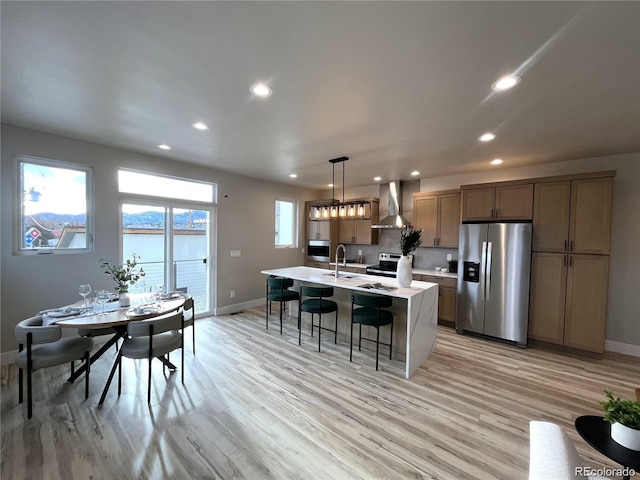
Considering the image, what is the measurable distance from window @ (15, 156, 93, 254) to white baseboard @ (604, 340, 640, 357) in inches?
301

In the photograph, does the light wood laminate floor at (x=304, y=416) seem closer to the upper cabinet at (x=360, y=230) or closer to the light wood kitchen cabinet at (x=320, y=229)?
the upper cabinet at (x=360, y=230)

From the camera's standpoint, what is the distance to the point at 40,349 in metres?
2.45

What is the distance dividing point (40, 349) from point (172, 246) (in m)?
2.28

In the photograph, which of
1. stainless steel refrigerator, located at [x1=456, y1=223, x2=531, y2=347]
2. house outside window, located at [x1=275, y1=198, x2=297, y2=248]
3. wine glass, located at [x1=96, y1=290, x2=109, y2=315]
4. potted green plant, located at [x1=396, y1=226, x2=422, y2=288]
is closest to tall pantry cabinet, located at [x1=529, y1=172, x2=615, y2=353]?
stainless steel refrigerator, located at [x1=456, y1=223, x2=531, y2=347]

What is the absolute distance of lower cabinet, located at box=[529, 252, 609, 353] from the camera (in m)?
3.53

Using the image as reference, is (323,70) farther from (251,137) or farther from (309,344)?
(309,344)

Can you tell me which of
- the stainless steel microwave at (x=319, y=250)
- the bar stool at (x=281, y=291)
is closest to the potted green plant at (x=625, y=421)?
the bar stool at (x=281, y=291)

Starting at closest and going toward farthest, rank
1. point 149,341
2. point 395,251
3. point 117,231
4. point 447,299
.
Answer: point 149,341 → point 117,231 → point 447,299 → point 395,251

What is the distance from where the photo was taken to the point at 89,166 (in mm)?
3645

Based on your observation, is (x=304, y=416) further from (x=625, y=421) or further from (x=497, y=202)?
(x=497, y=202)

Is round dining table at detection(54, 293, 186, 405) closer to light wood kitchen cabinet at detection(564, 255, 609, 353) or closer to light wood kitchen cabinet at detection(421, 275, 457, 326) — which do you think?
light wood kitchen cabinet at detection(421, 275, 457, 326)

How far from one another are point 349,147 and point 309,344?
2.93 meters

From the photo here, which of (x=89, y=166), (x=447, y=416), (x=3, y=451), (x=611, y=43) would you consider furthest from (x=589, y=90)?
(x=89, y=166)

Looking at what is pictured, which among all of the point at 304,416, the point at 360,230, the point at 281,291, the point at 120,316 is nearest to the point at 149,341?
the point at 120,316
